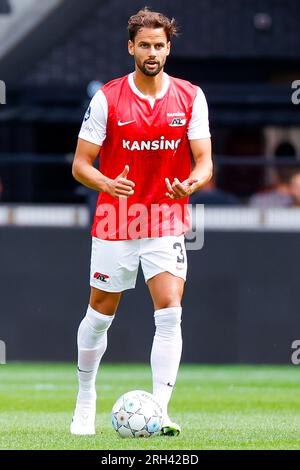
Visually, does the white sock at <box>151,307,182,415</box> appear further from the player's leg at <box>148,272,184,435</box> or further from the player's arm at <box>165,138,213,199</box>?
the player's arm at <box>165,138,213,199</box>

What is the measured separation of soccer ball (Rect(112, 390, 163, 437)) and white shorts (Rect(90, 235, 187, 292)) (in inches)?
30.1

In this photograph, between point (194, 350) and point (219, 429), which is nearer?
point (219, 429)

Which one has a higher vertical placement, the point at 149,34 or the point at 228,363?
the point at 149,34

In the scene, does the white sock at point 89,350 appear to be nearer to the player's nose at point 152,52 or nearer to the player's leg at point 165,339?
the player's leg at point 165,339

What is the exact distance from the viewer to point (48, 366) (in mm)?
14711

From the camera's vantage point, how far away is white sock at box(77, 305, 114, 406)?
28.6 ft

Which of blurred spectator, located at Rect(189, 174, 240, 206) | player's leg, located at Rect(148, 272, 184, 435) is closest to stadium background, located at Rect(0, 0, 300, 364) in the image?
blurred spectator, located at Rect(189, 174, 240, 206)

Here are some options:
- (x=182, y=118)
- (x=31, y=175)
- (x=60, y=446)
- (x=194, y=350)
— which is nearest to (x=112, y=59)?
(x=31, y=175)

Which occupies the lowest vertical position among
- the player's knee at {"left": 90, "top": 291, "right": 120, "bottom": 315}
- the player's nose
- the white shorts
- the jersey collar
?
the player's knee at {"left": 90, "top": 291, "right": 120, "bottom": 315}

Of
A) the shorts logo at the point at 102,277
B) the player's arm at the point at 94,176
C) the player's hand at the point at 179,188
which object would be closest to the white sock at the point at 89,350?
the shorts logo at the point at 102,277

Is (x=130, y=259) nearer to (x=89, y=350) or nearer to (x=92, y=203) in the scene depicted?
(x=89, y=350)

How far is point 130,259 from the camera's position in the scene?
862 cm
